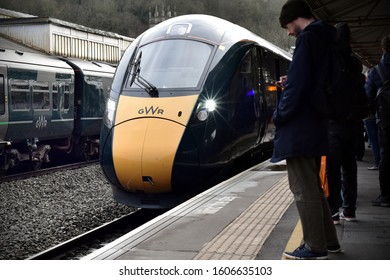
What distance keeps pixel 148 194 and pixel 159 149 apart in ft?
2.11

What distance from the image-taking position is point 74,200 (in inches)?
329

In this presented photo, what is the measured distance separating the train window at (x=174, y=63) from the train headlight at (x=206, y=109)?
0.86 ft

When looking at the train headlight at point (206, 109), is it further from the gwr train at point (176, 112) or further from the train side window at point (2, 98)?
the train side window at point (2, 98)

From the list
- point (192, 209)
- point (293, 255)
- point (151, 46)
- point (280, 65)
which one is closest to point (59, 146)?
point (280, 65)

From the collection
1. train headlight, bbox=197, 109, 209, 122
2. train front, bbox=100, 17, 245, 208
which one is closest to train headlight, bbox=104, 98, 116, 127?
train front, bbox=100, 17, 245, 208

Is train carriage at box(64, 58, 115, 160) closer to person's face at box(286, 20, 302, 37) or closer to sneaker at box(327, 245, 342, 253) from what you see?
sneaker at box(327, 245, 342, 253)

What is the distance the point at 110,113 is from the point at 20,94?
212 inches

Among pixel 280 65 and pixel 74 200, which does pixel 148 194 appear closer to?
pixel 74 200

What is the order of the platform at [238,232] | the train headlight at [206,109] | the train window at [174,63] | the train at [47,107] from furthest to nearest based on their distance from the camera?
the train at [47,107] → the train window at [174,63] → the train headlight at [206,109] → the platform at [238,232]

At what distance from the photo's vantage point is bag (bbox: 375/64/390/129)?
493cm

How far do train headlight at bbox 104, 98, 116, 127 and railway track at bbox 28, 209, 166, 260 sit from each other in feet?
3.91

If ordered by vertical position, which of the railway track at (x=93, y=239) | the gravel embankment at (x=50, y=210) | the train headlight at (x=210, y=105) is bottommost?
the gravel embankment at (x=50, y=210)

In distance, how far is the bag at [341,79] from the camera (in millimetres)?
3160

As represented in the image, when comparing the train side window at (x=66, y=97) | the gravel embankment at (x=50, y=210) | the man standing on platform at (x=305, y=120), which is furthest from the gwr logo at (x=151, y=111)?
the train side window at (x=66, y=97)
